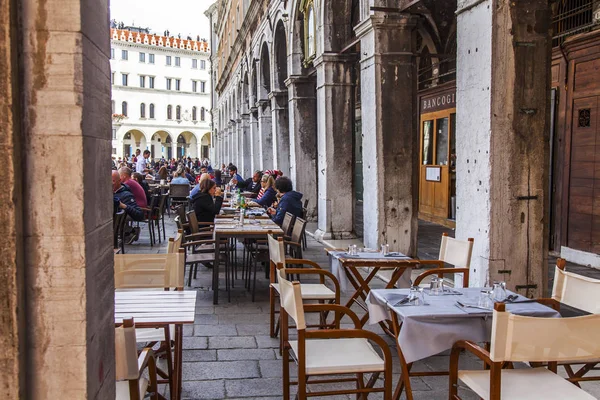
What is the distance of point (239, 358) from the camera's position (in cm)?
416

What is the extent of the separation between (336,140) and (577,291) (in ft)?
20.0

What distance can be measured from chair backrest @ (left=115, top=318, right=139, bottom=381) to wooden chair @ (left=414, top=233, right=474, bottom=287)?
2561 millimetres

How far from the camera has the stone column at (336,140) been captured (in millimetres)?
9109

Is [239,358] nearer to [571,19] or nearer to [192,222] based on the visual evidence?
[192,222]

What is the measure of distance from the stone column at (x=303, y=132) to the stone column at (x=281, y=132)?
2.00m

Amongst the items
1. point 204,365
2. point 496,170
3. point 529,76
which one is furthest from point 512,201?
point 204,365

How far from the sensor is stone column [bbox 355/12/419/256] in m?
6.96

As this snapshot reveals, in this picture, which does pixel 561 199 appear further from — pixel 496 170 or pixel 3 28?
pixel 3 28

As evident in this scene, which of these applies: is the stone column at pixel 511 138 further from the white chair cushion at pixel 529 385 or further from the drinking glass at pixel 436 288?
the white chair cushion at pixel 529 385

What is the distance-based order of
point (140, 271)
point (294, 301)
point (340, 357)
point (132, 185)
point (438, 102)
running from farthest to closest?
point (438, 102) < point (132, 185) < point (140, 271) < point (340, 357) < point (294, 301)

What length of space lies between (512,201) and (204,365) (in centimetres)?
275

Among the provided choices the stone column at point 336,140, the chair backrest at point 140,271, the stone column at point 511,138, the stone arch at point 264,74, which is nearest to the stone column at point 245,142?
the stone arch at point 264,74

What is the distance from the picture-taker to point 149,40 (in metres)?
59.8

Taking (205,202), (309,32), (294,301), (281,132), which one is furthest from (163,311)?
(281,132)
